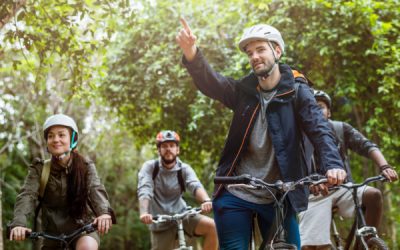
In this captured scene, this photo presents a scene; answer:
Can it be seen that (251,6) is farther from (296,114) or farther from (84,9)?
(296,114)

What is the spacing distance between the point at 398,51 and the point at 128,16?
4292 millimetres

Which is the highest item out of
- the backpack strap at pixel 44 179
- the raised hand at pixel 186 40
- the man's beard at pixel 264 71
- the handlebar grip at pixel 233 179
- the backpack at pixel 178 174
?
the raised hand at pixel 186 40

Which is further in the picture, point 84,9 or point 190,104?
point 190,104

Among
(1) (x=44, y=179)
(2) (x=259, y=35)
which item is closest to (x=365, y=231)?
(2) (x=259, y=35)

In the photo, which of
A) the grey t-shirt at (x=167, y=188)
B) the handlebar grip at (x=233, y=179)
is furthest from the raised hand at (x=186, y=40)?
the grey t-shirt at (x=167, y=188)

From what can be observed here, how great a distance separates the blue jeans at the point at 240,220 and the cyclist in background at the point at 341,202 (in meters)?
2.46

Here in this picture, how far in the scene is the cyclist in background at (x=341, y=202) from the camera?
6.22 m

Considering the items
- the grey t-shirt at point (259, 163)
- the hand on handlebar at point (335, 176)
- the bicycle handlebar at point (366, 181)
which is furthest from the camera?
the bicycle handlebar at point (366, 181)

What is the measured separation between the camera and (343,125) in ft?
22.1

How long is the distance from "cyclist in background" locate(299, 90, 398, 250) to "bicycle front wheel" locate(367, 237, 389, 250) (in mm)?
916

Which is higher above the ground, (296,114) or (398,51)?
(398,51)

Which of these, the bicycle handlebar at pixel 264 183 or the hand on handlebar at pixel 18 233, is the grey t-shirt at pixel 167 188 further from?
the bicycle handlebar at pixel 264 183

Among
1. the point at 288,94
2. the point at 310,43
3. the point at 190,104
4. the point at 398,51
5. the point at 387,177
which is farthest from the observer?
the point at 190,104

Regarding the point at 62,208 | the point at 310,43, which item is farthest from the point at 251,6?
the point at 62,208
